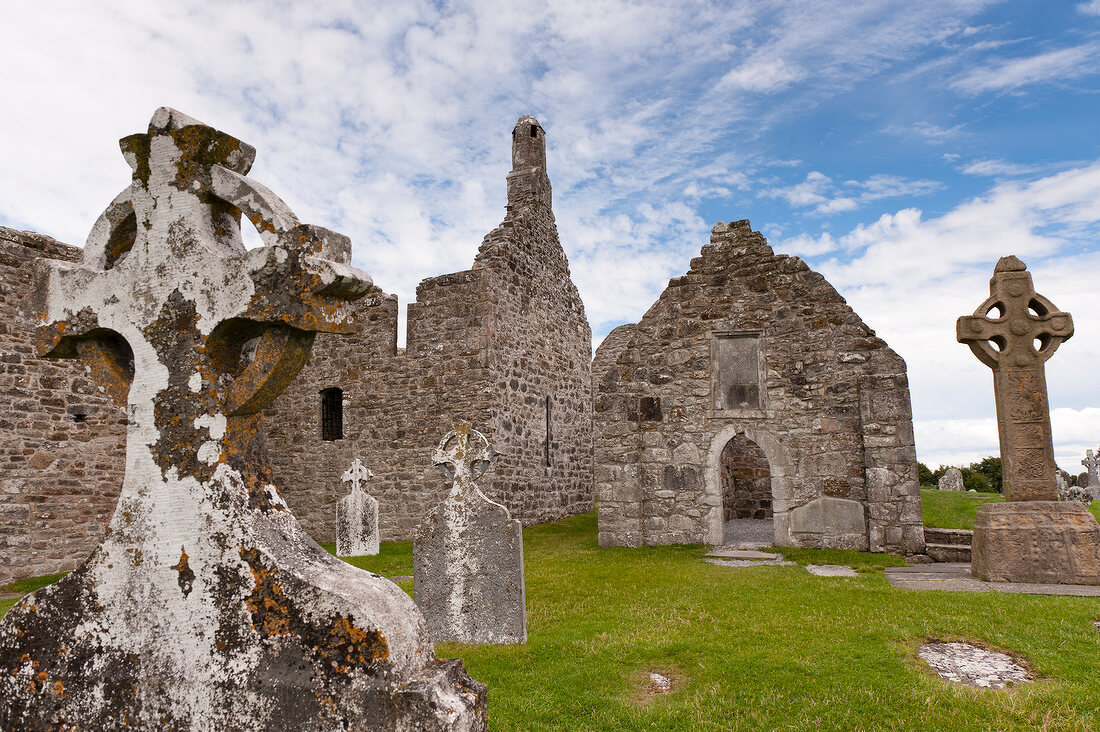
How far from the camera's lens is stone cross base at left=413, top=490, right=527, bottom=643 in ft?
18.7

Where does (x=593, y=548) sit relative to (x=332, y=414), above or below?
below

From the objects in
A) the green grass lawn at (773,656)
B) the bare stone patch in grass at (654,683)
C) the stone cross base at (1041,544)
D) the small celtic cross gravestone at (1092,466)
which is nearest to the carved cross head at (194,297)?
the green grass lawn at (773,656)

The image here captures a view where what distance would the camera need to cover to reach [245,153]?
2627 mm

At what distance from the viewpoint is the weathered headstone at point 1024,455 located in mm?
7578

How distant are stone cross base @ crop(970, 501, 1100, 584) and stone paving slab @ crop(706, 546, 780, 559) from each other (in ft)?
9.55

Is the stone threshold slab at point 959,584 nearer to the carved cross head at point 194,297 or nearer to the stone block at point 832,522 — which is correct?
the stone block at point 832,522

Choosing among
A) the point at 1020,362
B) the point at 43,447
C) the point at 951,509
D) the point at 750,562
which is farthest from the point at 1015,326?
the point at 43,447

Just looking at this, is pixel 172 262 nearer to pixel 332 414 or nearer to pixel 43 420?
pixel 43 420

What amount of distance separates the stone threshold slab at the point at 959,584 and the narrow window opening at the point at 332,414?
11115 millimetres

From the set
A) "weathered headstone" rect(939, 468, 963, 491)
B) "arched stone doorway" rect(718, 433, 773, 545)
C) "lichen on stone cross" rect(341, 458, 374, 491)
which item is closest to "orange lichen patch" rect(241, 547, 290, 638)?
"lichen on stone cross" rect(341, 458, 374, 491)

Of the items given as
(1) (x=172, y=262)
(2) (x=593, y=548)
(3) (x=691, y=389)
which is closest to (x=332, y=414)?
(2) (x=593, y=548)

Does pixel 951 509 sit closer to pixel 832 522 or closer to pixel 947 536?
pixel 947 536

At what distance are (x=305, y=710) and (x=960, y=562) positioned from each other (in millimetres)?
10210

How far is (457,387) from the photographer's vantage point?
1359 cm
